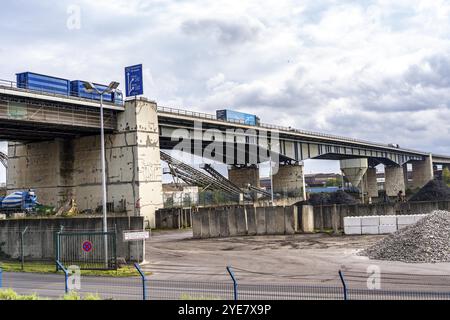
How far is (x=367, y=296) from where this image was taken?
16.2m

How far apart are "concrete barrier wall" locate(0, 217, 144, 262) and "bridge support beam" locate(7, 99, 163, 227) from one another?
23.2 metres

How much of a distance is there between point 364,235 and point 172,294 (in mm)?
25238

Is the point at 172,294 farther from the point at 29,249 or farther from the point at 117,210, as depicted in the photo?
the point at 117,210

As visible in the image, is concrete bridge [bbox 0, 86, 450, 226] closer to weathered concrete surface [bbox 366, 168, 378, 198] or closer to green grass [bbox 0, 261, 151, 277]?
green grass [bbox 0, 261, 151, 277]

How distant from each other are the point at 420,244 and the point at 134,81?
137ft

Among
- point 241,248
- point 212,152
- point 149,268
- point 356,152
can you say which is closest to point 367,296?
point 149,268

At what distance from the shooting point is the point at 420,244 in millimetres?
27141

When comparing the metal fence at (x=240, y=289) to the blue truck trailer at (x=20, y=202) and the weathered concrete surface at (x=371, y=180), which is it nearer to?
the blue truck trailer at (x=20, y=202)

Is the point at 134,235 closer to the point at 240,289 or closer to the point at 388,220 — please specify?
the point at 240,289

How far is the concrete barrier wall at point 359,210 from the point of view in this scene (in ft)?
141

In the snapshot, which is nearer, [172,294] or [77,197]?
[172,294]

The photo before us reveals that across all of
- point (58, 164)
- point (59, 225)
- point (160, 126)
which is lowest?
point (59, 225)

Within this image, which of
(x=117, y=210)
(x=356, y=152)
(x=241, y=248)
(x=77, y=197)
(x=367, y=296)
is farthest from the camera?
(x=356, y=152)

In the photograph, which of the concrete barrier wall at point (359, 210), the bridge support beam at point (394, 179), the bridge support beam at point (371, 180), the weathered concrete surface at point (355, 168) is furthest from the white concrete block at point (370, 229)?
the bridge support beam at point (394, 179)
